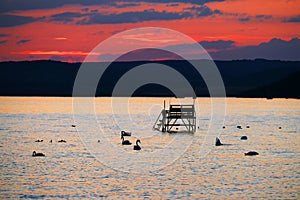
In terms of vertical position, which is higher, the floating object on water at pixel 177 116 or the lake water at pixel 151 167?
the floating object on water at pixel 177 116

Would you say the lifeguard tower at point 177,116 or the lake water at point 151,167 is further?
the lifeguard tower at point 177,116

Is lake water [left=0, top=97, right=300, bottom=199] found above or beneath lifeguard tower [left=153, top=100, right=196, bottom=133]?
beneath

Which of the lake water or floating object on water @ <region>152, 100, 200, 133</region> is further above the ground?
floating object on water @ <region>152, 100, 200, 133</region>

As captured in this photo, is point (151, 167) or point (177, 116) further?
point (177, 116)

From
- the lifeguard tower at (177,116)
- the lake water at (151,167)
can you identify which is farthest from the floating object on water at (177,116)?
the lake water at (151,167)

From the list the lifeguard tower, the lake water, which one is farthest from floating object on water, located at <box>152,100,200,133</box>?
the lake water

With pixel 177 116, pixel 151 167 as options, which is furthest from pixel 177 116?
pixel 151 167

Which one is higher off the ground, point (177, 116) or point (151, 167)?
point (177, 116)

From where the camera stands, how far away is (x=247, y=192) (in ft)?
150

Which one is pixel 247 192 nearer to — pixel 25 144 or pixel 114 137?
pixel 25 144

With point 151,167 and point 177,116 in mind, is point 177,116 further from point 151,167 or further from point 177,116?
point 151,167

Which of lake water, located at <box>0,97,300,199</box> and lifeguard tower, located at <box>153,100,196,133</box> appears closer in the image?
lake water, located at <box>0,97,300,199</box>

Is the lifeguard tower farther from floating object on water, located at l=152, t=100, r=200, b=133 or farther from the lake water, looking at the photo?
the lake water

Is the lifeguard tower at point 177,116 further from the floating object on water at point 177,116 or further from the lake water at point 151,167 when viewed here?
the lake water at point 151,167
